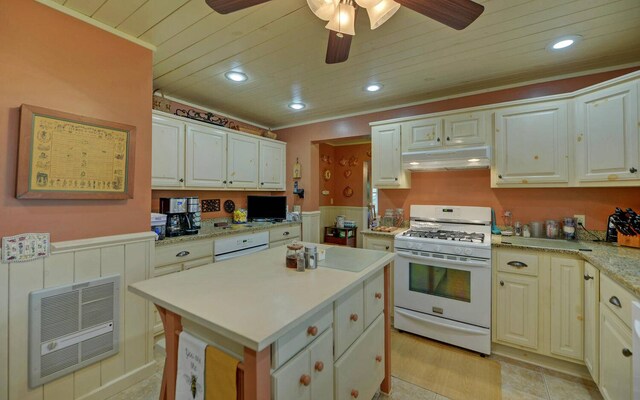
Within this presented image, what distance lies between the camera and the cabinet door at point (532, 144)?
7.58 ft

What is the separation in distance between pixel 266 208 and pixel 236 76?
6.22ft

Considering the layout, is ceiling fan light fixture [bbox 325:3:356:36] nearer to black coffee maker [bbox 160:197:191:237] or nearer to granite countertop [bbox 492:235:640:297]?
granite countertop [bbox 492:235:640:297]

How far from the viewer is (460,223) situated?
9.48 feet

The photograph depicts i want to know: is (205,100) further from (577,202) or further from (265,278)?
(577,202)

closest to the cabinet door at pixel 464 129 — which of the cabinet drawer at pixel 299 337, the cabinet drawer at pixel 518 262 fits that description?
the cabinet drawer at pixel 518 262

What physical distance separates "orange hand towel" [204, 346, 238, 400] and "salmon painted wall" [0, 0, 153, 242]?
1.35 m

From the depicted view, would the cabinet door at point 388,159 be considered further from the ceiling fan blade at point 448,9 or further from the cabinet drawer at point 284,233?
the ceiling fan blade at point 448,9

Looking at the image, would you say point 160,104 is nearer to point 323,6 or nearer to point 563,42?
point 323,6

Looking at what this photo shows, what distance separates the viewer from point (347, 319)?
136cm

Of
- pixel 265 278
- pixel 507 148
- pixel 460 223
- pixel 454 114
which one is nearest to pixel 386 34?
pixel 454 114

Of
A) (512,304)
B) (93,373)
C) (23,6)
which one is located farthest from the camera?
(512,304)

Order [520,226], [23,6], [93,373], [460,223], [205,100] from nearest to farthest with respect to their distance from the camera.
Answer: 1. [23,6]
2. [93,373]
3. [520,226]
4. [460,223]
5. [205,100]

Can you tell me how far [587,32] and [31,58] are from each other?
11.4 feet

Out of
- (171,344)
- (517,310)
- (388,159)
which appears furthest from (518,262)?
(171,344)
